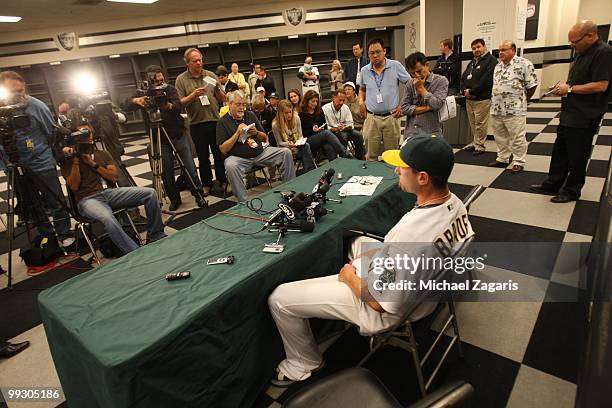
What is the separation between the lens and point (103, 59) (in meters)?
8.91

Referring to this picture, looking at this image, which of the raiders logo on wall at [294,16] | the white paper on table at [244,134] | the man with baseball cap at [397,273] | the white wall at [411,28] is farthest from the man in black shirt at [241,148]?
the raiders logo on wall at [294,16]

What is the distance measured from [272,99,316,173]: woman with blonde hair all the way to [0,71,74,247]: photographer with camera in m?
2.23

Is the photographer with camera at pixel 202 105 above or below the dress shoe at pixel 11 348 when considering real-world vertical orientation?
Answer: above

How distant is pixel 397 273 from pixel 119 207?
2.39m

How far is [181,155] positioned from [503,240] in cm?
323

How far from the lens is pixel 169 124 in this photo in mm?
3598

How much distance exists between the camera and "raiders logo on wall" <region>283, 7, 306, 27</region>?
902 centimetres

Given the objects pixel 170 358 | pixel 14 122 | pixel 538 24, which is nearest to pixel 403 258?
pixel 170 358

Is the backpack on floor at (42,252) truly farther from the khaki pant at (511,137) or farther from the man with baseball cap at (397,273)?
the khaki pant at (511,137)

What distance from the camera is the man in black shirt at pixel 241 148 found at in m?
3.36

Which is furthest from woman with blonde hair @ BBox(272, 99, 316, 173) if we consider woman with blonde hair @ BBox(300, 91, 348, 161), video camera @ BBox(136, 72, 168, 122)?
video camera @ BBox(136, 72, 168, 122)

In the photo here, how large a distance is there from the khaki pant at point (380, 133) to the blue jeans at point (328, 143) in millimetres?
445

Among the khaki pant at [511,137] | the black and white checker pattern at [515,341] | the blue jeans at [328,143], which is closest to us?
the black and white checker pattern at [515,341]

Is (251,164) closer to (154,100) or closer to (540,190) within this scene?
(154,100)
